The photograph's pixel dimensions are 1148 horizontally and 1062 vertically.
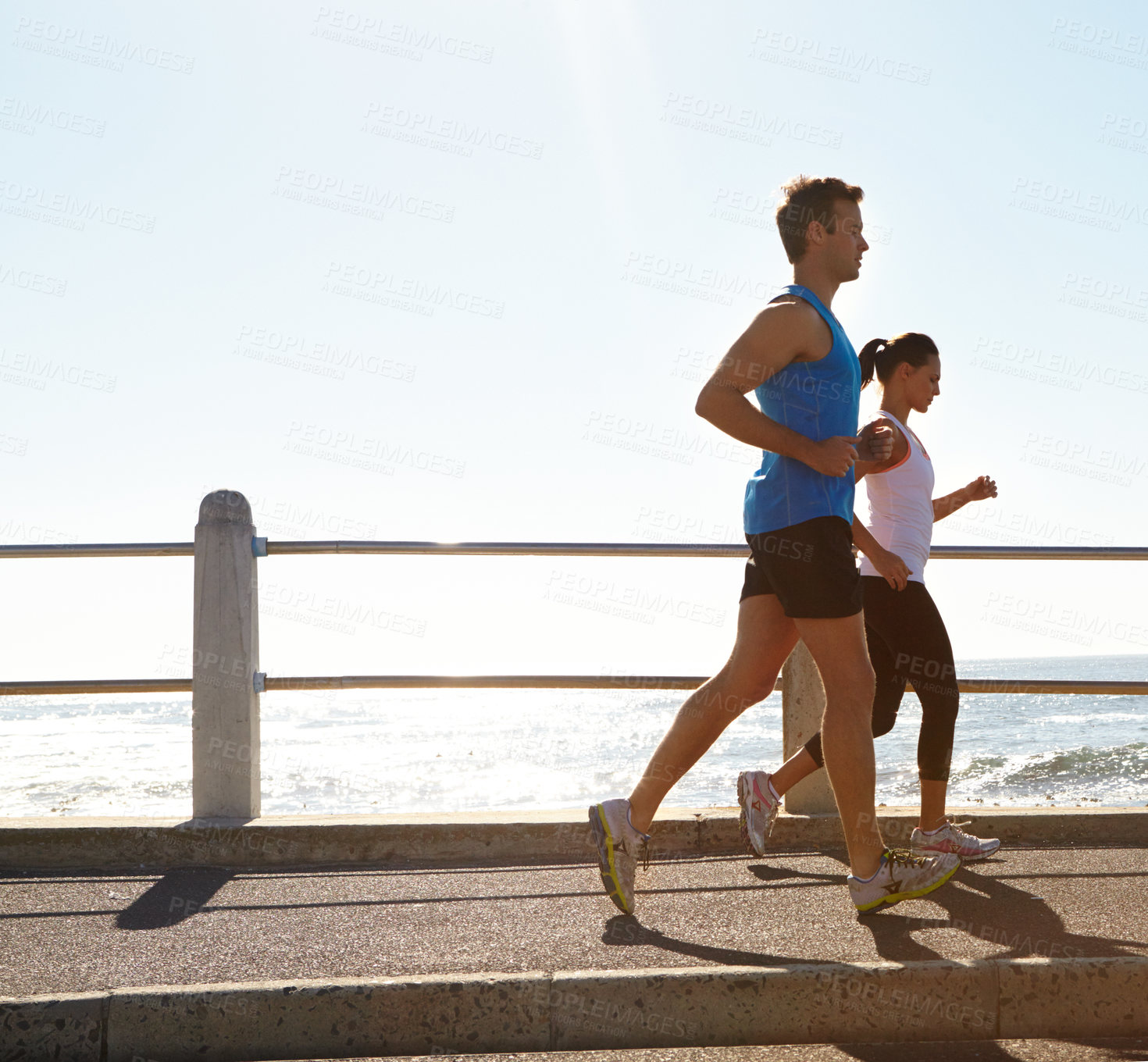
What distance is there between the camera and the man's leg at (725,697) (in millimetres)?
3096

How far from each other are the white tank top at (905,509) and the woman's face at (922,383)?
4.8 inches

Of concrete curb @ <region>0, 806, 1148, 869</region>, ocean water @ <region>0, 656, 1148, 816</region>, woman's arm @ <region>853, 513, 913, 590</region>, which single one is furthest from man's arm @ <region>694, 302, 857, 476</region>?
ocean water @ <region>0, 656, 1148, 816</region>

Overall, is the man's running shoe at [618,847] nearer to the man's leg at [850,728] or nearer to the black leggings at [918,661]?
the man's leg at [850,728]

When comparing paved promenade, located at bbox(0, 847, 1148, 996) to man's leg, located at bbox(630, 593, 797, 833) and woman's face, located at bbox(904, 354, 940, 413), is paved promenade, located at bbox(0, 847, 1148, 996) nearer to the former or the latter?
man's leg, located at bbox(630, 593, 797, 833)

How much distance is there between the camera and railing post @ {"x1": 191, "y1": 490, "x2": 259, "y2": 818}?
4180 mm

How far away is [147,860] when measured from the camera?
13.1 ft

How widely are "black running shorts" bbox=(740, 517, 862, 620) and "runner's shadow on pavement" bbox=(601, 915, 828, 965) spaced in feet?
2.93

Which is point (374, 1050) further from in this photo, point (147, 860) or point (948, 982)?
point (147, 860)

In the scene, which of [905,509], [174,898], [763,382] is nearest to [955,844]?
[905,509]

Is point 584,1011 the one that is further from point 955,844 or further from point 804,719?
point 804,719

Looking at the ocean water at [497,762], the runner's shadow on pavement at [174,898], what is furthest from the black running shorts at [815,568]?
the ocean water at [497,762]

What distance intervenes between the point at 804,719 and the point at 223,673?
224cm

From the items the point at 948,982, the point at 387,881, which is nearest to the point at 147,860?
the point at 387,881

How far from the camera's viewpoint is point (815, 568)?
2.97 metres
